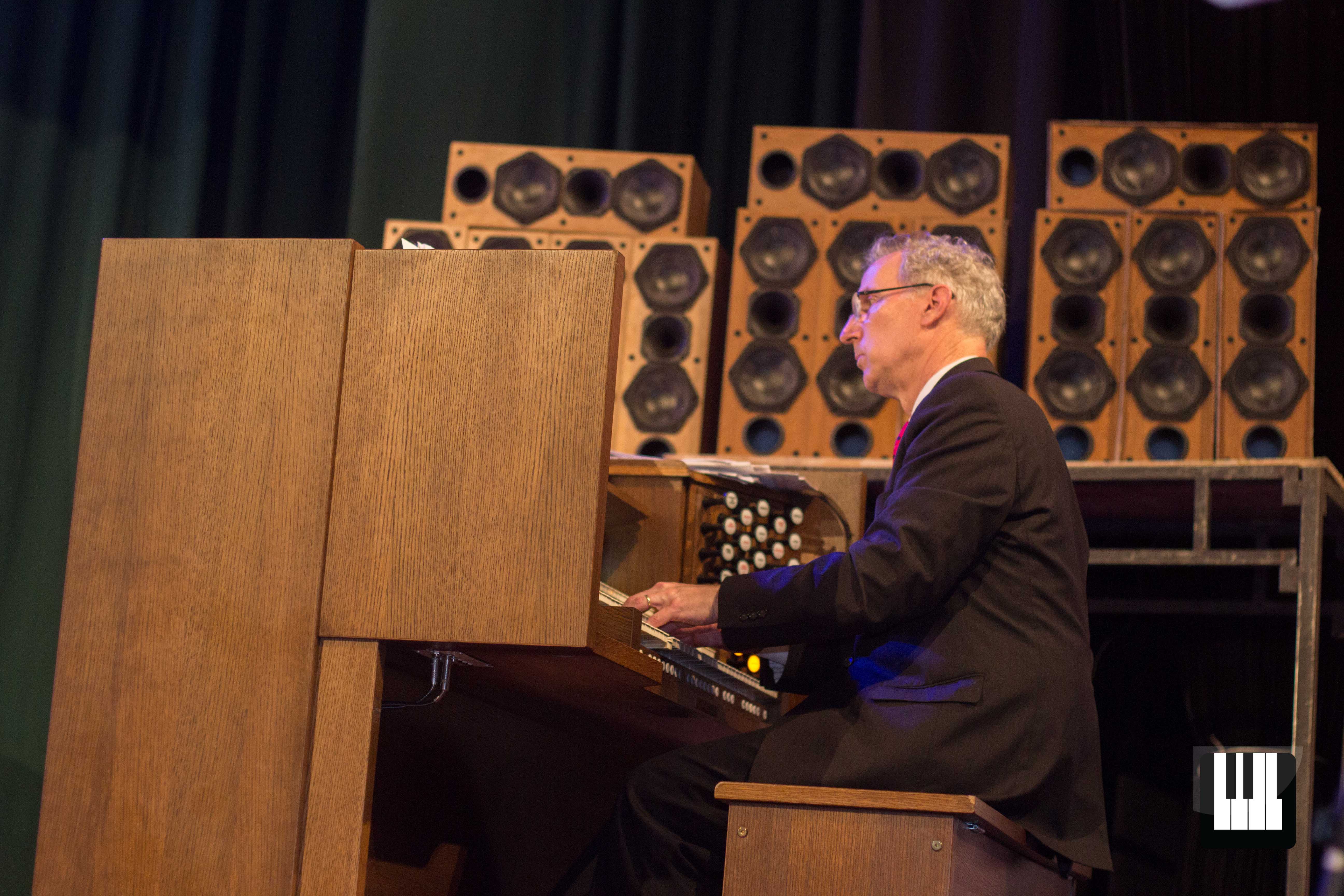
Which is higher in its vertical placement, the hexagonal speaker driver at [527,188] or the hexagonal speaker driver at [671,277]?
the hexagonal speaker driver at [527,188]

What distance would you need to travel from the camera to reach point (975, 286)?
2.77m

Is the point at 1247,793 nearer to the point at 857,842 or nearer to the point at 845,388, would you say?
the point at 845,388

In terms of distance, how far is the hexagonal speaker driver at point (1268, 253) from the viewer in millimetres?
4070

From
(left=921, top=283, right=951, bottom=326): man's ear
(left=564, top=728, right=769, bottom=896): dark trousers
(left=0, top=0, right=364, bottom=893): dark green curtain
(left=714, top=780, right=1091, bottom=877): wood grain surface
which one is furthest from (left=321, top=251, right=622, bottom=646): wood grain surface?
(left=0, top=0, right=364, bottom=893): dark green curtain

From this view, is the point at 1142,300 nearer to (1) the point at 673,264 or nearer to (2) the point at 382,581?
(1) the point at 673,264

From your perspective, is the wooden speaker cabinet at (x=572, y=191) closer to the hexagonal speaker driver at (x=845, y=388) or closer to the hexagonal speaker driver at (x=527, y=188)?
the hexagonal speaker driver at (x=527, y=188)

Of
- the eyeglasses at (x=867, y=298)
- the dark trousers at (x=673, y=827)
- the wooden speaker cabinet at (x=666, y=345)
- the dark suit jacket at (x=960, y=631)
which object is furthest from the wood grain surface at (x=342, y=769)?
the wooden speaker cabinet at (x=666, y=345)

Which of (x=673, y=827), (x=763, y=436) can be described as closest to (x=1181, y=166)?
(x=763, y=436)

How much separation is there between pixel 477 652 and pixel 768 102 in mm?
3474

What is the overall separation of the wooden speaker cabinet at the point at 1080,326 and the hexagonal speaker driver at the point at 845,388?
1.48 ft

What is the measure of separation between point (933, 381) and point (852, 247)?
1.75 meters

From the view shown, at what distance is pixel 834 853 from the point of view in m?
2.00

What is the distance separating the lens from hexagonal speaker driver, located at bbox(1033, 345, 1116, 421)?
4102mm

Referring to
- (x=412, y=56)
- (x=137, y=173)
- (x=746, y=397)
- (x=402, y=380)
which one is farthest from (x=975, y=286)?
(x=137, y=173)
